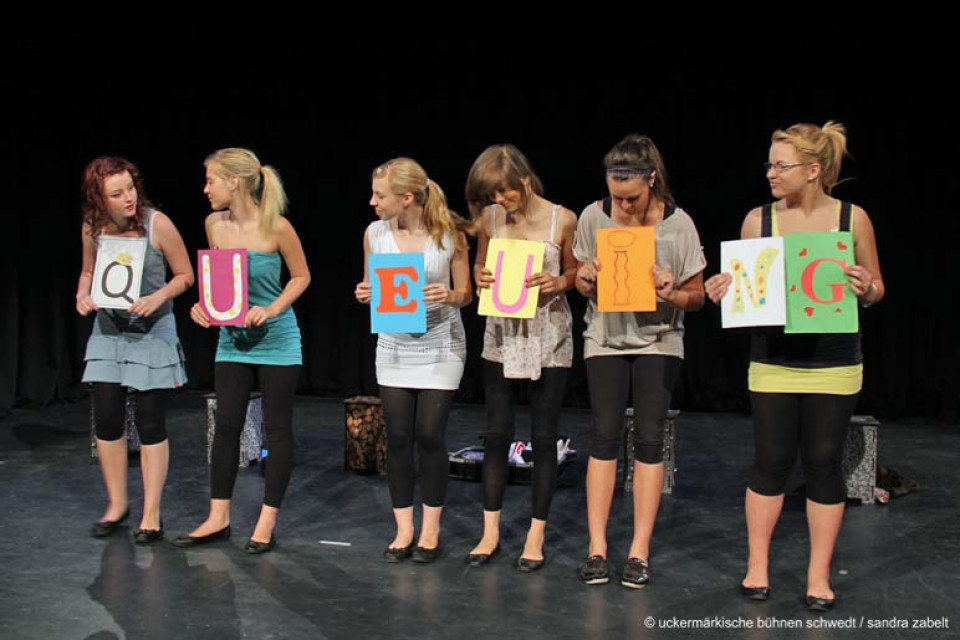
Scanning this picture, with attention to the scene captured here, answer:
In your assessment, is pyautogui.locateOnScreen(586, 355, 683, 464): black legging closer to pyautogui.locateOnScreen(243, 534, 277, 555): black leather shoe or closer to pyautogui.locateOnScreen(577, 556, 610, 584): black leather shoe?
pyautogui.locateOnScreen(577, 556, 610, 584): black leather shoe

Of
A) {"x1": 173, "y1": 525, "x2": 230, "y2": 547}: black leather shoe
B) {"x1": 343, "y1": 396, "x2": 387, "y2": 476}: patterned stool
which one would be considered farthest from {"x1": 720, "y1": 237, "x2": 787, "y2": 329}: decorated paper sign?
{"x1": 343, "y1": 396, "x2": 387, "y2": 476}: patterned stool

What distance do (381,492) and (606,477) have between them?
1526 millimetres

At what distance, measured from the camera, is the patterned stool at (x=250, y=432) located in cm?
499

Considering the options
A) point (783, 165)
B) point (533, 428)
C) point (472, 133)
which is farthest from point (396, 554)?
point (472, 133)

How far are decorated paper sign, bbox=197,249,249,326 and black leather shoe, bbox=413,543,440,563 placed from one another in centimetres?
98

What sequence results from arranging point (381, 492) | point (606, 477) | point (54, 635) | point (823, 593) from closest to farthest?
point (54, 635) < point (823, 593) < point (606, 477) < point (381, 492)

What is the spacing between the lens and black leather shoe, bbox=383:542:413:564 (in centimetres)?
352

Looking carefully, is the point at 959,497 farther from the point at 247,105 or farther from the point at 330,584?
the point at 247,105

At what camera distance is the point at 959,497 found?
15.2ft

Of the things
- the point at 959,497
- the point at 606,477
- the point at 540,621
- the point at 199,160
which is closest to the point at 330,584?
the point at 540,621

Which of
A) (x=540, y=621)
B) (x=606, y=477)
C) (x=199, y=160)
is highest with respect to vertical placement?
(x=199, y=160)

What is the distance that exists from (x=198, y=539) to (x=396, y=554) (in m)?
0.72

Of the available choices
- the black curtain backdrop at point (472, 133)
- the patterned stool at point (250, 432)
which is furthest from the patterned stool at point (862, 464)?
the patterned stool at point (250, 432)

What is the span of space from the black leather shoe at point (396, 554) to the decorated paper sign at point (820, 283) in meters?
1.50
